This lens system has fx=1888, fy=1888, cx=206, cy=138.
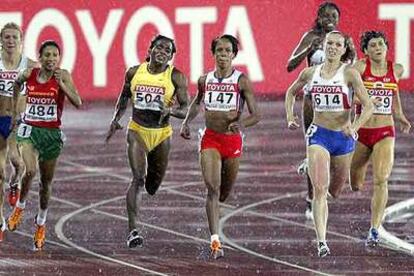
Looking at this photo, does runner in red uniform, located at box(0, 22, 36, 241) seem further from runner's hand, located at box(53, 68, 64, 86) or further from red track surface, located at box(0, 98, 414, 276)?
red track surface, located at box(0, 98, 414, 276)

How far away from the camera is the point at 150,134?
19.7m

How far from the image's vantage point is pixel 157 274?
1870 cm

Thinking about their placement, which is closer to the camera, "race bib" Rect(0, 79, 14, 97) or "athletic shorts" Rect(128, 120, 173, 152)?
"athletic shorts" Rect(128, 120, 173, 152)

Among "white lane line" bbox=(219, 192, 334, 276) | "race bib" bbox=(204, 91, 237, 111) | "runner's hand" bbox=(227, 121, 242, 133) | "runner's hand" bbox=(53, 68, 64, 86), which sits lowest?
"white lane line" bbox=(219, 192, 334, 276)

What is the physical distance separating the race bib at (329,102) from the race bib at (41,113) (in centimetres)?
269

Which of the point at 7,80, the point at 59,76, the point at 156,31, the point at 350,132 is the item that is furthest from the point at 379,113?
the point at 156,31

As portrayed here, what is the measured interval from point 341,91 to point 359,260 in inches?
73.9

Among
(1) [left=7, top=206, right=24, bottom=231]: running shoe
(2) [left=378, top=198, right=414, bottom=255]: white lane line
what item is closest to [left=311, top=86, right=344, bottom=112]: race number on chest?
(2) [left=378, top=198, right=414, bottom=255]: white lane line

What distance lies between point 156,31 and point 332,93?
44.9ft

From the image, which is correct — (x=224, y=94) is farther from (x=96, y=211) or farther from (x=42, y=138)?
(x=96, y=211)

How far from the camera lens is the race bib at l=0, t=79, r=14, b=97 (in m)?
20.4

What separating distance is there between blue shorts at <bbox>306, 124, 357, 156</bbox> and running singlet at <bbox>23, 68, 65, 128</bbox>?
2.59 meters

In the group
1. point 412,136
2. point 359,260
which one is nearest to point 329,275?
point 359,260

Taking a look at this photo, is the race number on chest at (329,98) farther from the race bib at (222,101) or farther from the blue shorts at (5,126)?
the blue shorts at (5,126)
